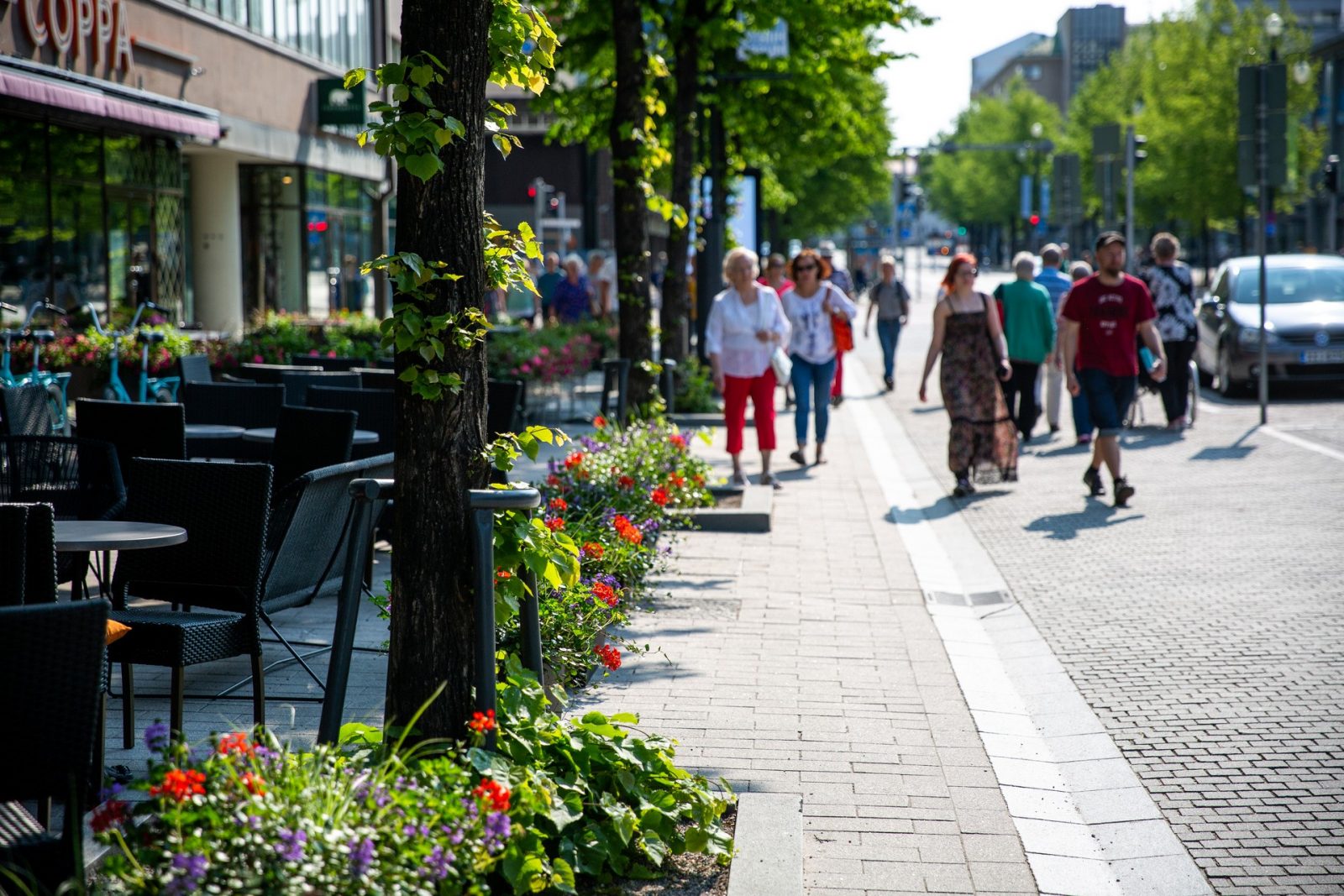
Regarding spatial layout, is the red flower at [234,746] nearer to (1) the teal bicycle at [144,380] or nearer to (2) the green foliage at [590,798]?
(2) the green foliage at [590,798]

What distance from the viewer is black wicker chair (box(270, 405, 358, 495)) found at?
7.06 metres

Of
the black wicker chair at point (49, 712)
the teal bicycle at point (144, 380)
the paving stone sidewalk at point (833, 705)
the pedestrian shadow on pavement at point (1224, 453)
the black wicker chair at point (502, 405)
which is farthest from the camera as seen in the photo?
the pedestrian shadow on pavement at point (1224, 453)

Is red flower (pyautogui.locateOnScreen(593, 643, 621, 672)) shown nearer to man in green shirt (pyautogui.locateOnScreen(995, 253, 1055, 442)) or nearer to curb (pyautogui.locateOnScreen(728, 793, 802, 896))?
curb (pyautogui.locateOnScreen(728, 793, 802, 896))

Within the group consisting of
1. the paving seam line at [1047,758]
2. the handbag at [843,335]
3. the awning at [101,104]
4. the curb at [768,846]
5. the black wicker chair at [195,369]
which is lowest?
the paving seam line at [1047,758]

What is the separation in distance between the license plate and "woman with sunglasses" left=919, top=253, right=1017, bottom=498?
8427 millimetres

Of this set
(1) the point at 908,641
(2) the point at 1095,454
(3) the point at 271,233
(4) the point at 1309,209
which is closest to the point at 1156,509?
(2) the point at 1095,454

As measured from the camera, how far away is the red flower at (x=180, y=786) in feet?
9.98

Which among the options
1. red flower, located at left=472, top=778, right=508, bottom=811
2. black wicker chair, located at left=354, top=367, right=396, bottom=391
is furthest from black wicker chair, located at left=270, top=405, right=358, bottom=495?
red flower, located at left=472, top=778, right=508, bottom=811

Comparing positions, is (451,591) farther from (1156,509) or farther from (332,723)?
(1156,509)

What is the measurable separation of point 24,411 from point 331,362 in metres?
4.39

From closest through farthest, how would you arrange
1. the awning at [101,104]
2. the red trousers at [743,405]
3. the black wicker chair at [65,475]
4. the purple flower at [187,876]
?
the purple flower at [187,876]
the black wicker chair at [65,475]
the red trousers at [743,405]
the awning at [101,104]

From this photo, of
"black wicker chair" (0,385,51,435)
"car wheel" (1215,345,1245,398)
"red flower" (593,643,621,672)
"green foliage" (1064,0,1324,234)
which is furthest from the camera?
"green foliage" (1064,0,1324,234)

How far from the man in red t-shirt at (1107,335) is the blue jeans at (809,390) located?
260 centimetres

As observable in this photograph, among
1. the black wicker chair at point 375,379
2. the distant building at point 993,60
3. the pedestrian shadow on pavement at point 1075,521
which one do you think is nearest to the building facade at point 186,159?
the black wicker chair at point 375,379
